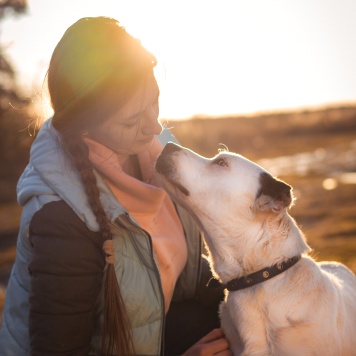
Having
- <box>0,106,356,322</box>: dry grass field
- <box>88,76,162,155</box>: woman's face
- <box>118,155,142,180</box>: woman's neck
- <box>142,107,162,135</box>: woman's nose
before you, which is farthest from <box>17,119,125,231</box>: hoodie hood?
<box>0,106,356,322</box>: dry grass field

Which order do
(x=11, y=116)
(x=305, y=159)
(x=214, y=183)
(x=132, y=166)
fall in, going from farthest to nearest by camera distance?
(x=305, y=159), (x=11, y=116), (x=132, y=166), (x=214, y=183)

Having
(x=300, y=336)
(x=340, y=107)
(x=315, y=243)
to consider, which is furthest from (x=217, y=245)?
(x=340, y=107)

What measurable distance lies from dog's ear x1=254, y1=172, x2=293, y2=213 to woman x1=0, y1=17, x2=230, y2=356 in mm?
714

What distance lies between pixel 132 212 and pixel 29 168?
0.73 metres

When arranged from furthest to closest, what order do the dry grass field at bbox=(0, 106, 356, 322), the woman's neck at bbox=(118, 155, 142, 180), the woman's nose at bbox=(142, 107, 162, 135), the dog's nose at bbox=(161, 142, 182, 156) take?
the dry grass field at bbox=(0, 106, 356, 322), the woman's neck at bbox=(118, 155, 142, 180), the dog's nose at bbox=(161, 142, 182, 156), the woman's nose at bbox=(142, 107, 162, 135)

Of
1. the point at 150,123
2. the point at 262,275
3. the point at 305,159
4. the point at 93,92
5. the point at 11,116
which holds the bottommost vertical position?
the point at 305,159

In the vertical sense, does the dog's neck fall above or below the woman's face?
below

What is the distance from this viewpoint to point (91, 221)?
3.15 meters

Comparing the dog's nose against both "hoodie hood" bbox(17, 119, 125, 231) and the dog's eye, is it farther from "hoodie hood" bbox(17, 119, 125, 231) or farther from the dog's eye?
"hoodie hood" bbox(17, 119, 125, 231)

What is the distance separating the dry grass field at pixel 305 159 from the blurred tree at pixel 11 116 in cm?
136

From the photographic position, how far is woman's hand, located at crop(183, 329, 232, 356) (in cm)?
338

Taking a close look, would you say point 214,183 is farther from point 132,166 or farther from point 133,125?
point 132,166

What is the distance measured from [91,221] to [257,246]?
3.27 feet

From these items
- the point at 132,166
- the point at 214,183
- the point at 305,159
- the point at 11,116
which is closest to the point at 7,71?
the point at 11,116
